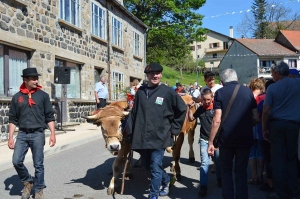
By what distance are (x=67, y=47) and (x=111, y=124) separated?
10.8 metres

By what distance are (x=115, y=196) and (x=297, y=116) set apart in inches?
118

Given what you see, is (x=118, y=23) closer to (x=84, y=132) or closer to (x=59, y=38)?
(x=59, y=38)

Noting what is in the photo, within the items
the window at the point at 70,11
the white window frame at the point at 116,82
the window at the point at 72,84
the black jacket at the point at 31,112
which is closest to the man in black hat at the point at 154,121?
the black jacket at the point at 31,112

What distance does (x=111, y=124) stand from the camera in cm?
548

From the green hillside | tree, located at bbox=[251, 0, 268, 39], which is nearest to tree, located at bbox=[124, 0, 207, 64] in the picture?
the green hillside

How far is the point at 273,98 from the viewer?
5027 millimetres

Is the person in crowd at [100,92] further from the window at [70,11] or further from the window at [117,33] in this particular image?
the window at [117,33]

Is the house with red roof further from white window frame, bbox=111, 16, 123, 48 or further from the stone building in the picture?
white window frame, bbox=111, 16, 123, 48

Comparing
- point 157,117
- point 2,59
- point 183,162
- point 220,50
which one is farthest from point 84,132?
point 220,50

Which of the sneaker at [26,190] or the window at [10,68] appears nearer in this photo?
the sneaker at [26,190]

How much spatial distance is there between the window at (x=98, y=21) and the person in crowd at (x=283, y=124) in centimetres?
1436

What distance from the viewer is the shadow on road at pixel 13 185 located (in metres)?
6.14

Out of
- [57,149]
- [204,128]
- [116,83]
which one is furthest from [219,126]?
[116,83]

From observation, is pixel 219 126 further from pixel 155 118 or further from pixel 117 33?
pixel 117 33
